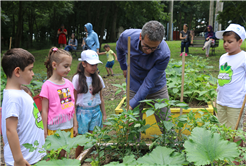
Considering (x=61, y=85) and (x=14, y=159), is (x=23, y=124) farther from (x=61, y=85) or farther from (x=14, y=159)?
(x=61, y=85)

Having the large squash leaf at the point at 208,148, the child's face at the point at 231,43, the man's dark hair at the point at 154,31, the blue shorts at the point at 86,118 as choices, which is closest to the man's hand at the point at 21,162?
the blue shorts at the point at 86,118

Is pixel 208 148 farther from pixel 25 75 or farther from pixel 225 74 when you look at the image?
pixel 225 74

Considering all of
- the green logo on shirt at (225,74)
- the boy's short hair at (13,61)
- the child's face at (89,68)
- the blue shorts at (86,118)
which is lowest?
the blue shorts at (86,118)

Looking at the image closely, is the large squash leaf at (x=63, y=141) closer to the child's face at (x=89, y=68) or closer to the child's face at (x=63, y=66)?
the child's face at (x=63, y=66)

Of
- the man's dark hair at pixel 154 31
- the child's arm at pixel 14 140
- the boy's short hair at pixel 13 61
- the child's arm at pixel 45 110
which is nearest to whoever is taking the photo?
the child's arm at pixel 14 140

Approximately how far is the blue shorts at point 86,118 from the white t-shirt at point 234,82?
1591mm

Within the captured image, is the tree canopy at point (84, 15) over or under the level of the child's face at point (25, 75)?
over

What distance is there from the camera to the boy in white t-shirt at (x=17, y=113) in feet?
5.15

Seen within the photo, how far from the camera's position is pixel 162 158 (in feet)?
4.33

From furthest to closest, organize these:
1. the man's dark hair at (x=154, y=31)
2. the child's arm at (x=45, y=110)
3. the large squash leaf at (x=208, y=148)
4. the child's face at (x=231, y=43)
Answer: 1. the child's face at (x=231, y=43)
2. the child's arm at (x=45, y=110)
3. the man's dark hair at (x=154, y=31)
4. the large squash leaf at (x=208, y=148)

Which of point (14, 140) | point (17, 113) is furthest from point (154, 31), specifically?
point (14, 140)

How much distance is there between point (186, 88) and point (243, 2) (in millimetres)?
8748

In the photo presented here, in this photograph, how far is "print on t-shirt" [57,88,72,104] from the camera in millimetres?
2275

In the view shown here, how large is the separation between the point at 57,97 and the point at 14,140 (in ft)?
2.45
